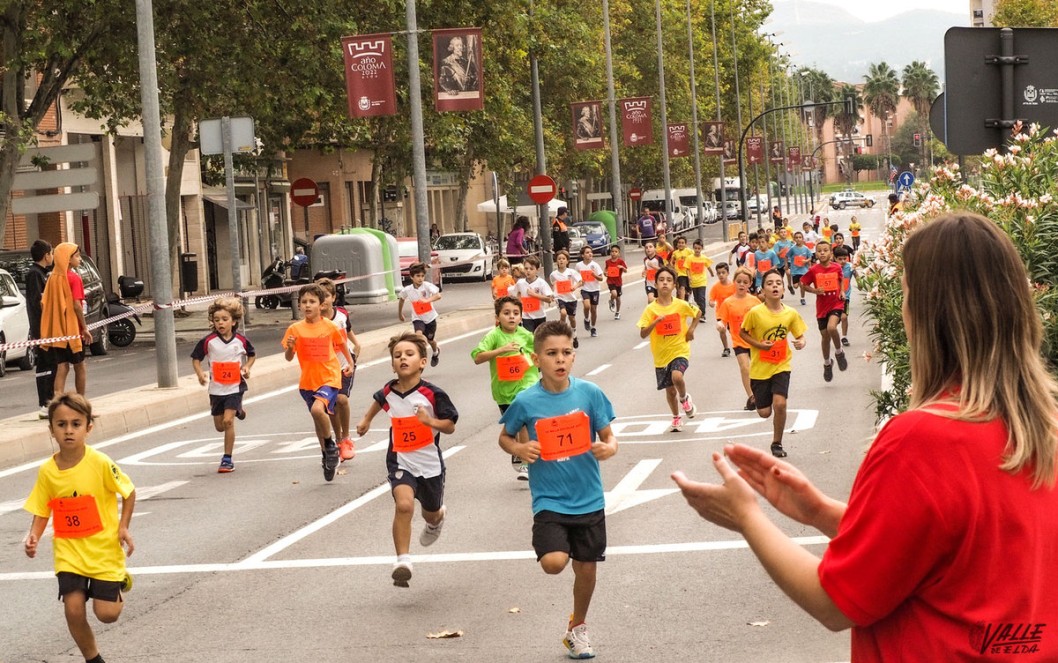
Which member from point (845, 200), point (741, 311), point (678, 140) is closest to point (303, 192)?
point (741, 311)

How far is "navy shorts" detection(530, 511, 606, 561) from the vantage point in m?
7.71

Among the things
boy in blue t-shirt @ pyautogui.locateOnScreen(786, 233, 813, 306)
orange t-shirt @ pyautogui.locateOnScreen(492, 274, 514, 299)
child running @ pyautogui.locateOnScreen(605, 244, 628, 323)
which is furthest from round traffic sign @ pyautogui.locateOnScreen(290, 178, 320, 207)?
orange t-shirt @ pyautogui.locateOnScreen(492, 274, 514, 299)

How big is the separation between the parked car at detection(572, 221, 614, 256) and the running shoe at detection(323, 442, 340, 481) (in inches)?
2046

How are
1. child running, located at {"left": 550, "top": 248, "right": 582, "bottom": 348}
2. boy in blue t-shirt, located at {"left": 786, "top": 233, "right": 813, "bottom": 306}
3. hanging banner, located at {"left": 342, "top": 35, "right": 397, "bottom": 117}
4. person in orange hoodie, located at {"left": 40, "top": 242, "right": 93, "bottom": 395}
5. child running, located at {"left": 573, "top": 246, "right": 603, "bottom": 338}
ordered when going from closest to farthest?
person in orange hoodie, located at {"left": 40, "top": 242, "right": 93, "bottom": 395} < child running, located at {"left": 550, "top": 248, "right": 582, "bottom": 348} < hanging banner, located at {"left": 342, "top": 35, "right": 397, "bottom": 117} < child running, located at {"left": 573, "top": 246, "right": 603, "bottom": 338} < boy in blue t-shirt, located at {"left": 786, "top": 233, "right": 813, "bottom": 306}

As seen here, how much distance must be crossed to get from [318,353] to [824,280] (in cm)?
908

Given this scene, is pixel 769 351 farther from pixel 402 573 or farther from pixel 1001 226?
pixel 1001 226

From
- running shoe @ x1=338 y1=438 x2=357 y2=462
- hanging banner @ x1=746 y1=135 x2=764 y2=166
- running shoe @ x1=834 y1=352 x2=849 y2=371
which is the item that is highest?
hanging banner @ x1=746 y1=135 x2=764 y2=166

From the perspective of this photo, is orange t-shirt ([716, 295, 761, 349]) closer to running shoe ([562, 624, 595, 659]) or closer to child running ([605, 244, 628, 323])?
running shoe ([562, 624, 595, 659])

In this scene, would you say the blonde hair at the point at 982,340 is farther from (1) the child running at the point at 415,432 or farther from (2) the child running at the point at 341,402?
(2) the child running at the point at 341,402

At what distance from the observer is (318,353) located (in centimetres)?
1379

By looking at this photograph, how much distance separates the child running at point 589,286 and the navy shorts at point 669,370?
12.6 metres

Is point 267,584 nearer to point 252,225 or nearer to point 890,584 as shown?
point 890,584

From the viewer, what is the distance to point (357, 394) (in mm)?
20766

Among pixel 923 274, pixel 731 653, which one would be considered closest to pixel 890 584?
pixel 923 274
